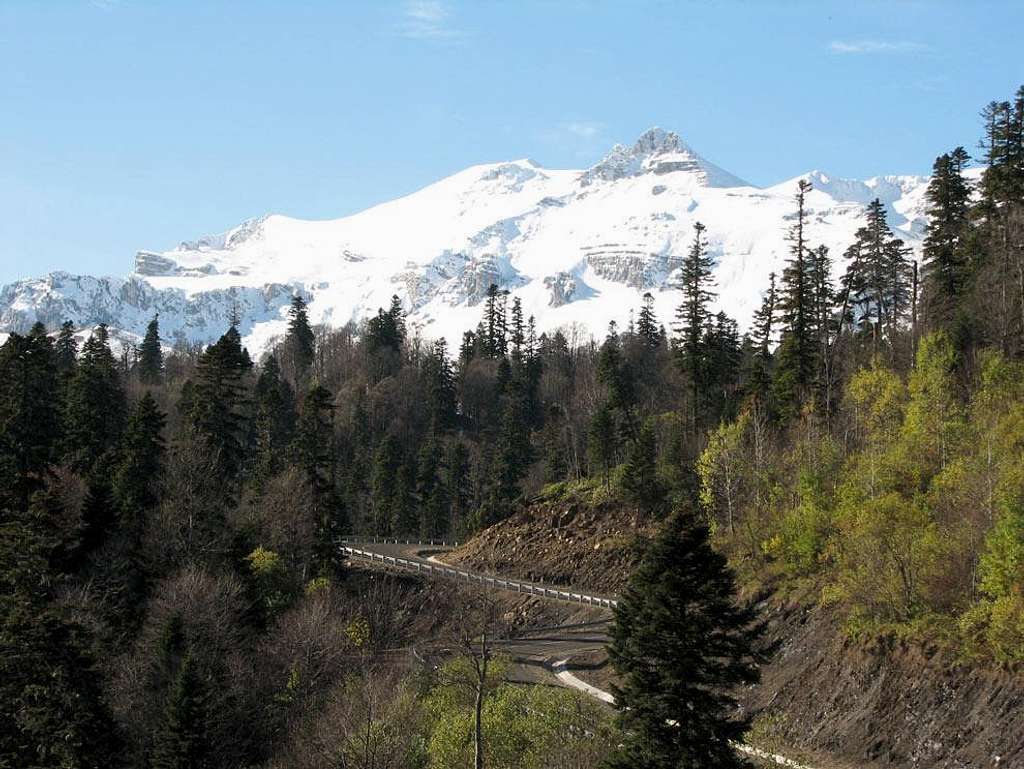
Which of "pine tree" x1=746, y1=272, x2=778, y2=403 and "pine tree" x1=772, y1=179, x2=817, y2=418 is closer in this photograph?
"pine tree" x1=772, y1=179, x2=817, y2=418

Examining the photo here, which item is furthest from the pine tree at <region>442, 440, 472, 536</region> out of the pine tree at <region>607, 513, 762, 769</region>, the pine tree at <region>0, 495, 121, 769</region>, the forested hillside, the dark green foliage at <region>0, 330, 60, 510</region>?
the pine tree at <region>607, 513, 762, 769</region>

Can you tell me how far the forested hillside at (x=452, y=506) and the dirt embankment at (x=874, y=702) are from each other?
104 centimetres

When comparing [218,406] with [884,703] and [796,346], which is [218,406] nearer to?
[796,346]

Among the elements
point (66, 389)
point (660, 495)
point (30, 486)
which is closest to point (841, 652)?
point (660, 495)

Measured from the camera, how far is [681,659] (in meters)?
26.7

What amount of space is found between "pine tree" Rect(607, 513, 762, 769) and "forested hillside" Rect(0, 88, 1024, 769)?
4.01 m

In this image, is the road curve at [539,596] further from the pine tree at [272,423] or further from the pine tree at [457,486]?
the pine tree at [272,423]

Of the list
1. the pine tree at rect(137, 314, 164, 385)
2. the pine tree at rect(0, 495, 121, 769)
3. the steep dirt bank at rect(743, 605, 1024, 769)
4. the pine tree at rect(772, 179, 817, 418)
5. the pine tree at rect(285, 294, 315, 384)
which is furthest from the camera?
the pine tree at rect(285, 294, 315, 384)

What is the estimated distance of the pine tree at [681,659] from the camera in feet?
86.1

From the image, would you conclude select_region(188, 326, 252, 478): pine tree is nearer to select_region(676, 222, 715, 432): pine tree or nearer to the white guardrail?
the white guardrail

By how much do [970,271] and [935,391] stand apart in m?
14.2

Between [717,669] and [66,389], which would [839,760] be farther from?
[66,389]

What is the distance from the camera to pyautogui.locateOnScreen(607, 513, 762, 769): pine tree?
86.1 ft

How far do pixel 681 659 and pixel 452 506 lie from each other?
61.8 meters
